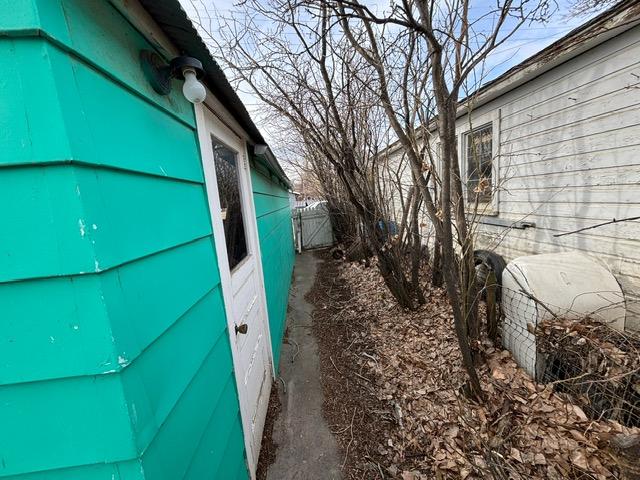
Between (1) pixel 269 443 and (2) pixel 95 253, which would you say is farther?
(1) pixel 269 443

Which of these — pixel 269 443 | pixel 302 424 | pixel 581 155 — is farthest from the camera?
pixel 581 155

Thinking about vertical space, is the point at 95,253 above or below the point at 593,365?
above

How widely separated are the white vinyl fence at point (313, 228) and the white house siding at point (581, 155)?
728 cm

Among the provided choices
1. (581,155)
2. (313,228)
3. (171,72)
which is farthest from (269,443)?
(313,228)

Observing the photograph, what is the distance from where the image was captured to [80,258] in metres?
0.68

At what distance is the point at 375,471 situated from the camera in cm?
208

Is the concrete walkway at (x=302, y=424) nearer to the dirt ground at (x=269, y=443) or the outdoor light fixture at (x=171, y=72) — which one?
the dirt ground at (x=269, y=443)

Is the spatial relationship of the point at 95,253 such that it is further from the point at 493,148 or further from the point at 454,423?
the point at 493,148

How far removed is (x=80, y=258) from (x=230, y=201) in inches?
61.8

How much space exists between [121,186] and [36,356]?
20.2 inches

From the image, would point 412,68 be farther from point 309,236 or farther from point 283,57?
point 309,236

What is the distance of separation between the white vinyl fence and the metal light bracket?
9.65 m

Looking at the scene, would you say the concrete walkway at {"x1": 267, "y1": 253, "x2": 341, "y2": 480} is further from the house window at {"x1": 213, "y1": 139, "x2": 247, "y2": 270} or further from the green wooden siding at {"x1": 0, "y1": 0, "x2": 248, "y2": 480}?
the house window at {"x1": 213, "y1": 139, "x2": 247, "y2": 270}

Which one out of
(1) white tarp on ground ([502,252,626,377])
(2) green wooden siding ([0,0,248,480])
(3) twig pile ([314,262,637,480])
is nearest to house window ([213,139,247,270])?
(2) green wooden siding ([0,0,248,480])
